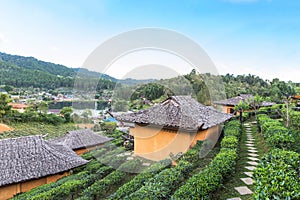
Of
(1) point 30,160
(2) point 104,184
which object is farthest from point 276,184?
(1) point 30,160

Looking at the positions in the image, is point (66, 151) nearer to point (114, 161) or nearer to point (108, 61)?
point (114, 161)

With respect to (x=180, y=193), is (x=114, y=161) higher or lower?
lower

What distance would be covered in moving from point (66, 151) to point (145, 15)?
955 cm

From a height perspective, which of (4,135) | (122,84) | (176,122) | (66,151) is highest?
(122,84)

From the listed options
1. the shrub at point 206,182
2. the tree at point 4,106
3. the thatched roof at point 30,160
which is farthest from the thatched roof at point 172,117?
the tree at point 4,106

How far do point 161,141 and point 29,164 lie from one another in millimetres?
6551

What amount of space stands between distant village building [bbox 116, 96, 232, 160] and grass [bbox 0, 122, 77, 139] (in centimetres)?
2442

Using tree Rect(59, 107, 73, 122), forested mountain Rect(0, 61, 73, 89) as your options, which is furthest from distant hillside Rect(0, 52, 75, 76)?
tree Rect(59, 107, 73, 122)

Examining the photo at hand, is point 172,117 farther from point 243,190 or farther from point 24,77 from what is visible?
point 24,77

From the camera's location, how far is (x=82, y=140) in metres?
16.0

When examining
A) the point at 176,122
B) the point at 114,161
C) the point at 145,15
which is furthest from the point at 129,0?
the point at 114,161

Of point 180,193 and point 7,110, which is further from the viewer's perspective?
point 7,110

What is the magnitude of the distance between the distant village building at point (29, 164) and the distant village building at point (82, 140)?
438cm

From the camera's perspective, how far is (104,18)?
1170cm
